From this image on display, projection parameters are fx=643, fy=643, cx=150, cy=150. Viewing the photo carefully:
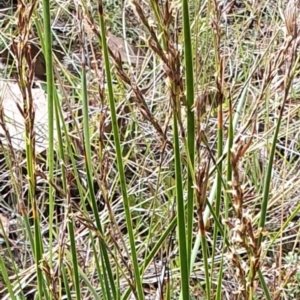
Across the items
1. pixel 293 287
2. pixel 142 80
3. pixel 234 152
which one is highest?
pixel 234 152

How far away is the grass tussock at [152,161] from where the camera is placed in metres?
0.50

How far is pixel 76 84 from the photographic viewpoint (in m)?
1.45

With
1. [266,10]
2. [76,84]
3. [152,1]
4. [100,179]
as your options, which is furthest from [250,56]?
[152,1]

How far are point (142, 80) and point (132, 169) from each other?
238 millimetres

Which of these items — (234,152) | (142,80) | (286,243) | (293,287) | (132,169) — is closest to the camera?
(234,152)

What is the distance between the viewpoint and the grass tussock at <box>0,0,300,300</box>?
50 cm

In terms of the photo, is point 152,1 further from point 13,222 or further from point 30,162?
point 13,222

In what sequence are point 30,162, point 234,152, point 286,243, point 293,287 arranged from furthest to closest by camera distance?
point 286,243 < point 293,287 < point 30,162 < point 234,152

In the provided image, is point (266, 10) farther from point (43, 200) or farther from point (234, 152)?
point (234, 152)

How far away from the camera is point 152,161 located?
1.21 metres

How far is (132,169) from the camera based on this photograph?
1.27 meters

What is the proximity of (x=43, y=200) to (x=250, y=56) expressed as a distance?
2.01 ft

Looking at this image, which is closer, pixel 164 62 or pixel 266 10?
pixel 164 62

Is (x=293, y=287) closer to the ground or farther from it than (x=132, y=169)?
closer to the ground
